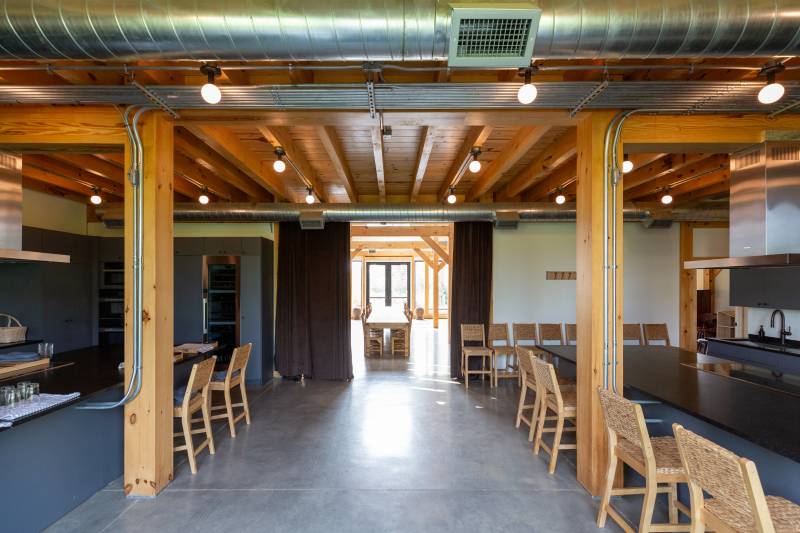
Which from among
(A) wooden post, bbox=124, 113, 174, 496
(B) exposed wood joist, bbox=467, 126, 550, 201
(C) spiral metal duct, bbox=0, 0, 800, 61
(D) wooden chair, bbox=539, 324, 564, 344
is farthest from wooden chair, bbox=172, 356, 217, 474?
(D) wooden chair, bbox=539, 324, 564, 344

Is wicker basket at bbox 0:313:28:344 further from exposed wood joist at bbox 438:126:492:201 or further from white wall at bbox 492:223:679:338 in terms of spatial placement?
white wall at bbox 492:223:679:338

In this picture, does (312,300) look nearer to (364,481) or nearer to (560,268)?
(364,481)

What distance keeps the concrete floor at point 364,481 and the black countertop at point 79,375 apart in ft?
2.48

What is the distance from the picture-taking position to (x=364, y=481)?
287cm

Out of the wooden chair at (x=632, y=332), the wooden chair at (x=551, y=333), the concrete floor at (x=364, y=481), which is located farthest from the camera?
the wooden chair at (x=551, y=333)

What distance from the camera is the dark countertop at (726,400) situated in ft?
5.52

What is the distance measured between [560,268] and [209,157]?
5.12 m

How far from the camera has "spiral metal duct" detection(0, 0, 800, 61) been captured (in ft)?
4.99

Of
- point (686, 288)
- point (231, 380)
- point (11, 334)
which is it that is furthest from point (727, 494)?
point (686, 288)

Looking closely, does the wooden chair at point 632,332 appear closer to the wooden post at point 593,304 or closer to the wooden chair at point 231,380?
the wooden post at point 593,304

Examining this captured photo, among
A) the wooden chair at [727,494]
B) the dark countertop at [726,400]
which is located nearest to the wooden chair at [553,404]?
the dark countertop at [726,400]

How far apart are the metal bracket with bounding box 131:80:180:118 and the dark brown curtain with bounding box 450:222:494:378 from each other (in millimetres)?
4305

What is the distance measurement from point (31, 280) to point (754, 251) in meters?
7.85

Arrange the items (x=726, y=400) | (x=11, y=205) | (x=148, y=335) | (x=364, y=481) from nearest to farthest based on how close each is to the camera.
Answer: (x=726, y=400), (x=148, y=335), (x=364, y=481), (x=11, y=205)
